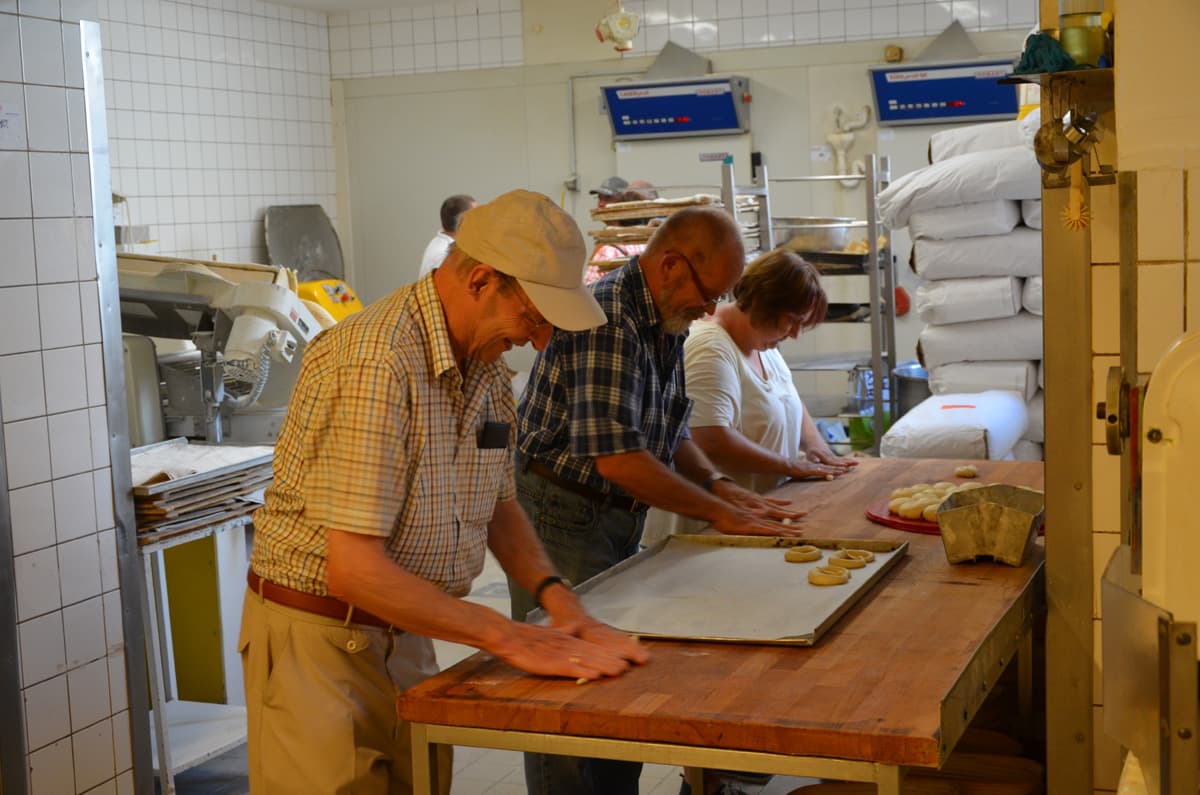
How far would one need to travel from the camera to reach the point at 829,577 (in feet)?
7.75

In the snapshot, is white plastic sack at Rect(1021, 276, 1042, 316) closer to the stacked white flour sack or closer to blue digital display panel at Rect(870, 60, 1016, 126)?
the stacked white flour sack

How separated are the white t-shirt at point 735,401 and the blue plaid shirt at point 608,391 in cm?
30

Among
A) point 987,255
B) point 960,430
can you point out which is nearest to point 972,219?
point 987,255

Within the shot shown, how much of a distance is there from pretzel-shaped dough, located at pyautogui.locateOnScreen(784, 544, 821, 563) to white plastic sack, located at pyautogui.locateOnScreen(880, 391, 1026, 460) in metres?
1.94

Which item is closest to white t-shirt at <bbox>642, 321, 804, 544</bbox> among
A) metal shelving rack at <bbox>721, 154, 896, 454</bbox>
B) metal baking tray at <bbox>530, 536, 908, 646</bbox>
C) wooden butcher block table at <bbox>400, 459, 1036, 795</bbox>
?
metal baking tray at <bbox>530, 536, 908, 646</bbox>

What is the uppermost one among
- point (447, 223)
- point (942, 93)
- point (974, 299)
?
point (942, 93)

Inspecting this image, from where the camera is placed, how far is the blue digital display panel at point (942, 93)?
24.5 ft

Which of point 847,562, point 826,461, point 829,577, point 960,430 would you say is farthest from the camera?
point 960,430

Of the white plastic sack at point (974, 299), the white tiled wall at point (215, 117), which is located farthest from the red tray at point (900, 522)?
the white tiled wall at point (215, 117)

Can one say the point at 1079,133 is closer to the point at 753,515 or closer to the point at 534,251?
the point at 534,251

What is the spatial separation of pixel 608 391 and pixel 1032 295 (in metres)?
2.75

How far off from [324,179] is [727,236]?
22.5 feet

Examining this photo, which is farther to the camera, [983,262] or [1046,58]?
[983,262]

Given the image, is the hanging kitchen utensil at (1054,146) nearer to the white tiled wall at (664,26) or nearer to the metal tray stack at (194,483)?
the metal tray stack at (194,483)
